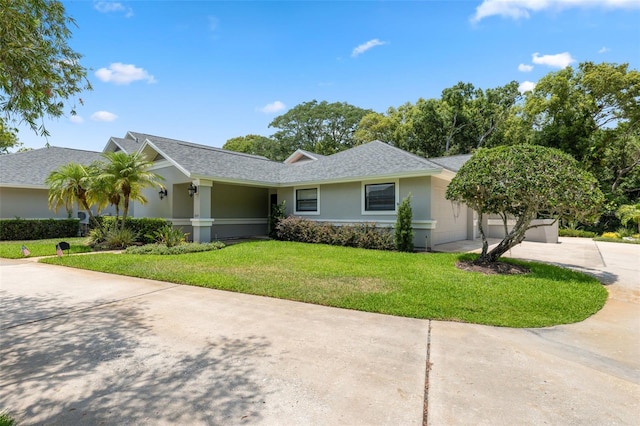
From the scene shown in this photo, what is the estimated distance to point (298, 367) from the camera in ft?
11.1

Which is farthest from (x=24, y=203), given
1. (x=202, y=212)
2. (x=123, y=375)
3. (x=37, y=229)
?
(x=123, y=375)

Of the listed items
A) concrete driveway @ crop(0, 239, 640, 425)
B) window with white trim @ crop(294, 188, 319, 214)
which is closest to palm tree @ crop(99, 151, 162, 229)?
window with white trim @ crop(294, 188, 319, 214)

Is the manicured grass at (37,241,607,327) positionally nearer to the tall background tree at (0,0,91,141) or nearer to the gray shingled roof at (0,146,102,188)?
the tall background tree at (0,0,91,141)

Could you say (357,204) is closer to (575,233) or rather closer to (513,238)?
(513,238)

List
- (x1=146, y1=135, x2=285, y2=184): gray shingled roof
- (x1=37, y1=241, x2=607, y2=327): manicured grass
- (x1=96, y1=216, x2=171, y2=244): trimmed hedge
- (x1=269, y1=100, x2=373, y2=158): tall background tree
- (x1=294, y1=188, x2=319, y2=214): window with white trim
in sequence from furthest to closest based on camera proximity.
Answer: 1. (x1=269, y1=100, x2=373, y2=158): tall background tree
2. (x1=294, y1=188, x2=319, y2=214): window with white trim
3. (x1=96, y1=216, x2=171, y2=244): trimmed hedge
4. (x1=146, y1=135, x2=285, y2=184): gray shingled roof
5. (x1=37, y1=241, x2=607, y2=327): manicured grass

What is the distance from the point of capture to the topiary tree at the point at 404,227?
37.5ft

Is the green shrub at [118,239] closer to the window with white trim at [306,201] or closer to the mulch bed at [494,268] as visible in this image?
the window with white trim at [306,201]

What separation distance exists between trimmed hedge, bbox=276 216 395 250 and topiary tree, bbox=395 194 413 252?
1.64ft

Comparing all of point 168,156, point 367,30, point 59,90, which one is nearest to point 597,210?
point 367,30

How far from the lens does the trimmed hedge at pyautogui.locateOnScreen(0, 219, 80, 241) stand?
49.5ft

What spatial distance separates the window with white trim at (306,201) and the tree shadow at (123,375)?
11.2m

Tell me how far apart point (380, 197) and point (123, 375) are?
11098 millimetres

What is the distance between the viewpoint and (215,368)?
3377 mm

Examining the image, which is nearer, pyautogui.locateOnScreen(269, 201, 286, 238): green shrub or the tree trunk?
the tree trunk
